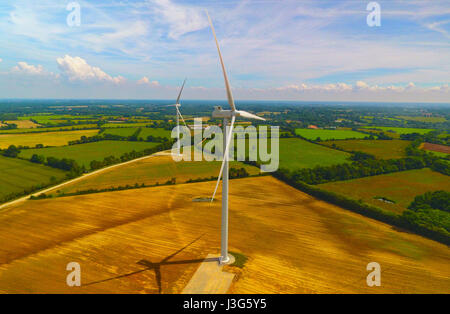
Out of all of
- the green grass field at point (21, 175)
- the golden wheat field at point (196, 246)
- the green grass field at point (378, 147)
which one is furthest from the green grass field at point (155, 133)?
the green grass field at point (378, 147)

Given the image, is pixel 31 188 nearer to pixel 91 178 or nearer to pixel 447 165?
pixel 91 178

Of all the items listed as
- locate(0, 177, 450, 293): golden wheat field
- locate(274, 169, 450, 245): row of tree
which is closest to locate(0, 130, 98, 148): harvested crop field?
locate(0, 177, 450, 293): golden wheat field

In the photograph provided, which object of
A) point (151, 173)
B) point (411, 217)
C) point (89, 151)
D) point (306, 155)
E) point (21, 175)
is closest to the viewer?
point (411, 217)

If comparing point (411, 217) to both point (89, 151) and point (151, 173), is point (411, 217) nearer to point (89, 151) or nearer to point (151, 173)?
point (151, 173)

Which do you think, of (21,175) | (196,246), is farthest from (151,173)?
(196,246)

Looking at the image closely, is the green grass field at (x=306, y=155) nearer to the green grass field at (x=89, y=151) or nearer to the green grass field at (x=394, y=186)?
the green grass field at (x=394, y=186)

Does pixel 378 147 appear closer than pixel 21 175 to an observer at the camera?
No
